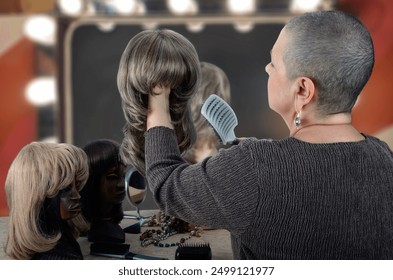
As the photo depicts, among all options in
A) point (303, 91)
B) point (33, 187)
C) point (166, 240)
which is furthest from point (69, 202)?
point (303, 91)

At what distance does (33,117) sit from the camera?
35.3 inches

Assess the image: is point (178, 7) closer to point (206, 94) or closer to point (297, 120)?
point (206, 94)

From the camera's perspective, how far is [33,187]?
0.76 m

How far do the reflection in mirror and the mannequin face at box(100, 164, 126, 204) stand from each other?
12 millimetres

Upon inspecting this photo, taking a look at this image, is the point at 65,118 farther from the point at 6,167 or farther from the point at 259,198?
the point at 259,198

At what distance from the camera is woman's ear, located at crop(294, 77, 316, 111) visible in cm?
64

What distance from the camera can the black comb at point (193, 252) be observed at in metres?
0.83

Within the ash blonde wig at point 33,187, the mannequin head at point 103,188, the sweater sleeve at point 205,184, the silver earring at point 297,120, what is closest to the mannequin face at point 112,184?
the mannequin head at point 103,188

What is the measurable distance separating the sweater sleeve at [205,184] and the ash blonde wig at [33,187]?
0.17 metres

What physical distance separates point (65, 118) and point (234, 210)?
420 millimetres

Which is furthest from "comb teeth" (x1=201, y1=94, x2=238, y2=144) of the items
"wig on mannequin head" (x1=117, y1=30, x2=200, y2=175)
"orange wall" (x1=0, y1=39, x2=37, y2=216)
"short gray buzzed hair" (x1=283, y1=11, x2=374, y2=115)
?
"orange wall" (x1=0, y1=39, x2=37, y2=216)

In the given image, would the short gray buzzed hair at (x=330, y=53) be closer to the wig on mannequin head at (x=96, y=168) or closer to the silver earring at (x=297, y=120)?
the silver earring at (x=297, y=120)
